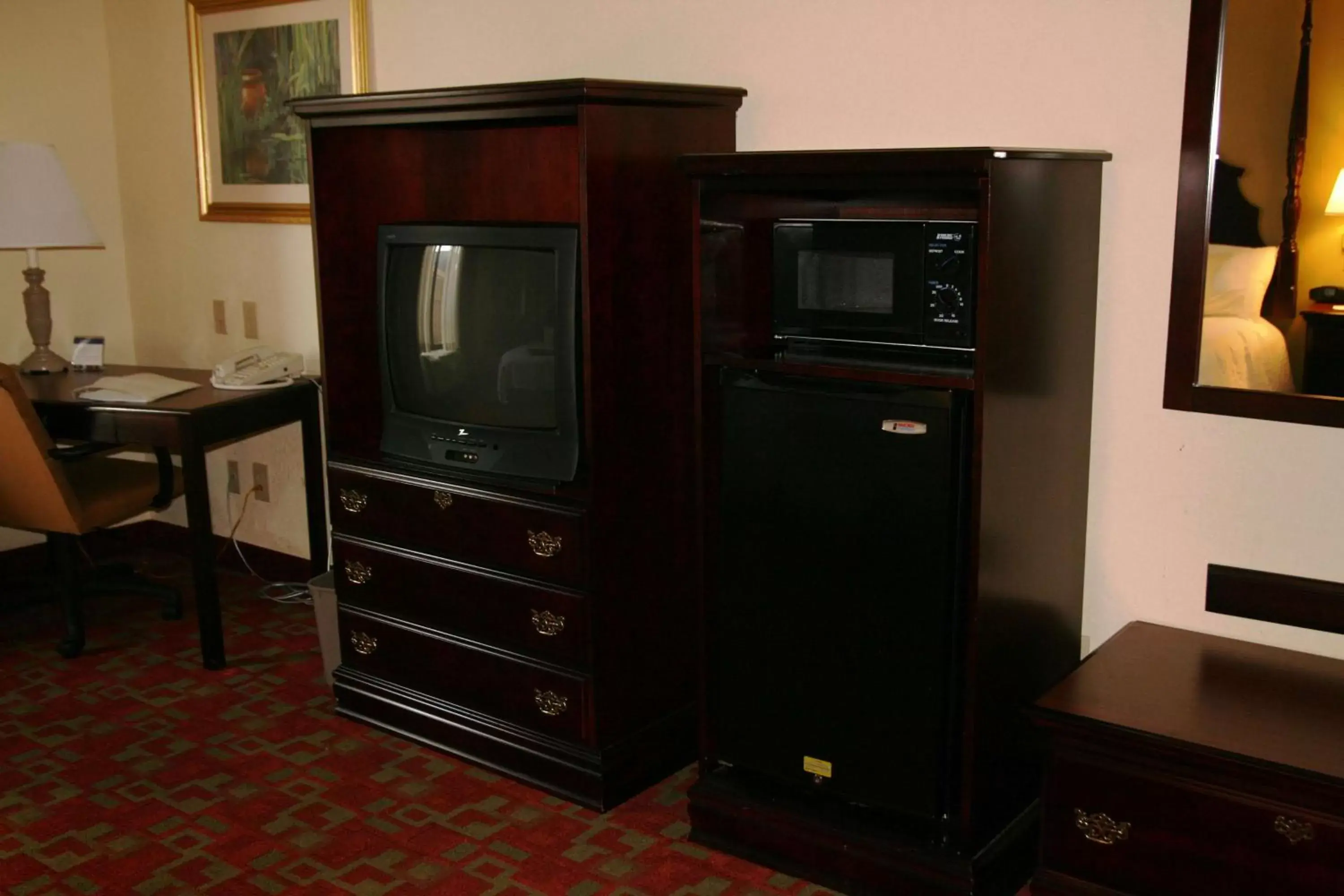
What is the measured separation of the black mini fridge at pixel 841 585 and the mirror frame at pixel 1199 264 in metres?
0.49

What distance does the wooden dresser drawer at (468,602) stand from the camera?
273 centimetres

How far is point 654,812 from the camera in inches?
106

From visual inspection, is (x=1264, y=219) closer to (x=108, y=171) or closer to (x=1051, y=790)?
(x=1051, y=790)

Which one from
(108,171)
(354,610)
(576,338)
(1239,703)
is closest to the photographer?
(1239,703)

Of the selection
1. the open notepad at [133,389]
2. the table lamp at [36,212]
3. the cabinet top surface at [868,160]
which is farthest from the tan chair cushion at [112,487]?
the cabinet top surface at [868,160]

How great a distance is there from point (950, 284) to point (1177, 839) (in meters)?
0.97

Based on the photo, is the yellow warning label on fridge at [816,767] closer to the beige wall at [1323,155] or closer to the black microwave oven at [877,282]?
the black microwave oven at [877,282]

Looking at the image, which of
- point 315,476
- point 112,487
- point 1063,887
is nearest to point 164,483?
point 112,487

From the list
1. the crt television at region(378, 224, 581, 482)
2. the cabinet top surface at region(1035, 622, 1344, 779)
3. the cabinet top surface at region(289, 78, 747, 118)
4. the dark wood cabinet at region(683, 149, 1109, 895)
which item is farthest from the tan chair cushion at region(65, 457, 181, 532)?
the cabinet top surface at region(1035, 622, 1344, 779)

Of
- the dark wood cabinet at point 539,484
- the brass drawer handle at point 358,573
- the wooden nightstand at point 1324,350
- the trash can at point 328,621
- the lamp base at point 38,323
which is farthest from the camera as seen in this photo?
the lamp base at point 38,323

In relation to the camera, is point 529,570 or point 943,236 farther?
point 529,570

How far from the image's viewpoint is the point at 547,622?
2752mm

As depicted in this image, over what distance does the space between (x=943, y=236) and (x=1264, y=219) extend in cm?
56

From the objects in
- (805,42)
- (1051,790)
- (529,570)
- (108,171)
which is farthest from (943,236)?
(108,171)
